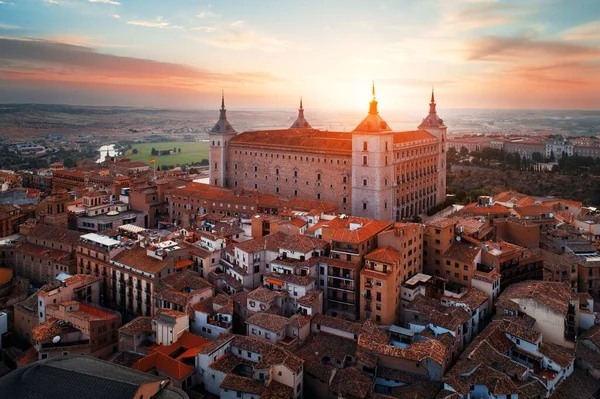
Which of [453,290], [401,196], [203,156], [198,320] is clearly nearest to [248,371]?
[198,320]

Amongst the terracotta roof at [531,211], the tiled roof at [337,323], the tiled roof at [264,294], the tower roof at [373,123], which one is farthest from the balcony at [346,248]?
the tower roof at [373,123]

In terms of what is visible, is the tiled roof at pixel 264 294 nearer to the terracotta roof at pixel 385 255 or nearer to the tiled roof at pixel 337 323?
the tiled roof at pixel 337 323

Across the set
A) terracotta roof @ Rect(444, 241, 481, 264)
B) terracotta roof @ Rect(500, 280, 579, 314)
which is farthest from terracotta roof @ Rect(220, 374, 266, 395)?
terracotta roof @ Rect(444, 241, 481, 264)

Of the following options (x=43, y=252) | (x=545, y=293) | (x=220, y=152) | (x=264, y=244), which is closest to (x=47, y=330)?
(x=43, y=252)

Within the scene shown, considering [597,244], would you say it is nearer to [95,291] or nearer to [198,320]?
[198,320]

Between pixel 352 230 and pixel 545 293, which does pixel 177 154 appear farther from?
pixel 545 293

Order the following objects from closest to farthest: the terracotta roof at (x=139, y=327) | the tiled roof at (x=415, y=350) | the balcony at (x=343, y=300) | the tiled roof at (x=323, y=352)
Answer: the tiled roof at (x=415, y=350)
the tiled roof at (x=323, y=352)
the terracotta roof at (x=139, y=327)
the balcony at (x=343, y=300)
